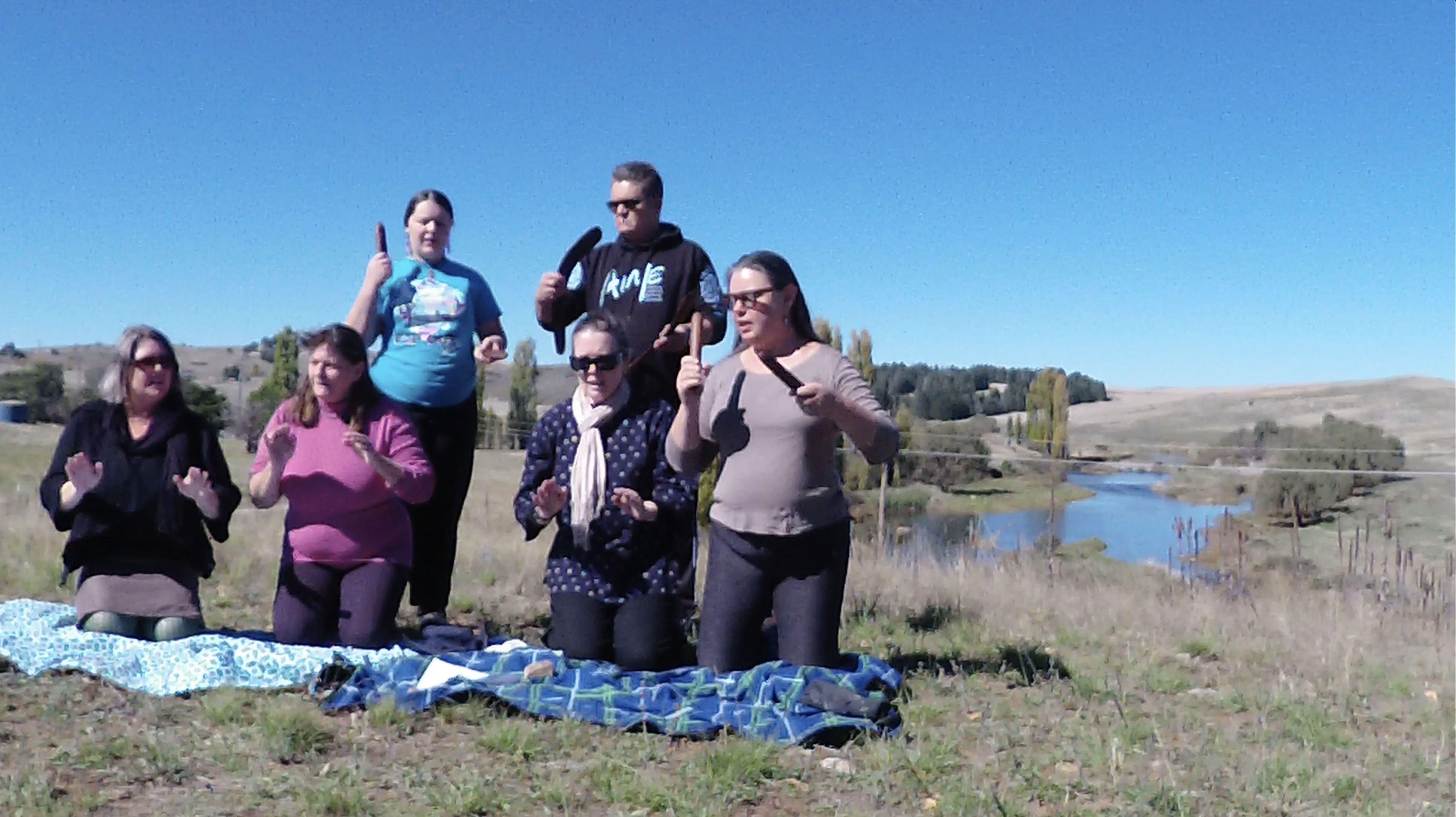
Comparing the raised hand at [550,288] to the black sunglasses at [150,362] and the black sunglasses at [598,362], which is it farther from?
the black sunglasses at [150,362]

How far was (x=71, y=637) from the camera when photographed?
4.03 meters

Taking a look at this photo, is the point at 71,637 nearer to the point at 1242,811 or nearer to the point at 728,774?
the point at 728,774

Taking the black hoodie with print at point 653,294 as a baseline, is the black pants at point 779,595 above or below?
below

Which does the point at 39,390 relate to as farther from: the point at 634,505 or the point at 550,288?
the point at 634,505

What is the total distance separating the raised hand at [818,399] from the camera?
3.53 m

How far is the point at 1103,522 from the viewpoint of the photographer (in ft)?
Result: 95.2

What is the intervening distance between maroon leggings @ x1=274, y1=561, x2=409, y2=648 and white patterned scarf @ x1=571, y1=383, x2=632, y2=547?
2.69 feet

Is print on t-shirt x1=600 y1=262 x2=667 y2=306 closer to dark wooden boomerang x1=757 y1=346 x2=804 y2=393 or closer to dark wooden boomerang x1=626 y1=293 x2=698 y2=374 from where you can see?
dark wooden boomerang x1=626 y1=293 x2=698 y2=374

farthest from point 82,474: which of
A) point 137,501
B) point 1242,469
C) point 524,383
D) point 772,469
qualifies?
point 524,383

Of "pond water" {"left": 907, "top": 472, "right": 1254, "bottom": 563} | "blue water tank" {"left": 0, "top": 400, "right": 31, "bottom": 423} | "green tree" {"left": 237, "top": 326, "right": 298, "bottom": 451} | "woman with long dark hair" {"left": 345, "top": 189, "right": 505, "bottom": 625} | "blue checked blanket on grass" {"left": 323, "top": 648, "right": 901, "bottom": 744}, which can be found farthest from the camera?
"blue water tank" {"left": 0, "top": 400, "right": 31, "bottom": 423}

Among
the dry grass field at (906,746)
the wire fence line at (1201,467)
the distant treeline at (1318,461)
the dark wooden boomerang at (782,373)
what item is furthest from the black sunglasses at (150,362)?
the distant treeline at (1318,461)

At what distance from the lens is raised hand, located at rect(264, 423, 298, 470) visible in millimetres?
4105

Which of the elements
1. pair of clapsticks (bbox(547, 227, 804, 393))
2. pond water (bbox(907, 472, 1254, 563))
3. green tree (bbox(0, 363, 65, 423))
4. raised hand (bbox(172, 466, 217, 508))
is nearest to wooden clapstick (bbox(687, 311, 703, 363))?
pair of clapsticks (bbox(547, 227, 804, 393))

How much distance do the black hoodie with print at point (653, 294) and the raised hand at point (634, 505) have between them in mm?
596
